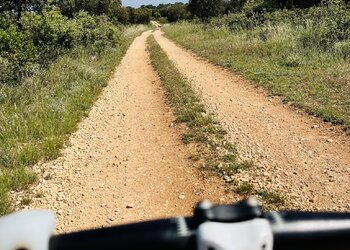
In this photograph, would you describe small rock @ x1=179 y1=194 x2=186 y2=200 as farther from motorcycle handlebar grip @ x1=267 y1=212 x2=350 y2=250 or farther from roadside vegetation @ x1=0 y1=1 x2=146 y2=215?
motorcycle handlebar grip @ x1=267 y1=212 x2=350 y2=250

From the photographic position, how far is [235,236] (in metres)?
1.04

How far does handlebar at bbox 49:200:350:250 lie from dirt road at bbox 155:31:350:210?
12.4ft

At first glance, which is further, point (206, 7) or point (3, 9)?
point (206, 7)

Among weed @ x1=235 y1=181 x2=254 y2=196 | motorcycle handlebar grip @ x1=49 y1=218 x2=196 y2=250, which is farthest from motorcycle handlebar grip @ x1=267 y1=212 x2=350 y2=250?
weed @ x1=235 y1=181 x2=254 y2=196

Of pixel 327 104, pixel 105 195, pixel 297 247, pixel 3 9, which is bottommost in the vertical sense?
pixel 105 195

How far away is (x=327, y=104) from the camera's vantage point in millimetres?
8359

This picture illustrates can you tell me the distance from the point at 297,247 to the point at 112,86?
40.0ft

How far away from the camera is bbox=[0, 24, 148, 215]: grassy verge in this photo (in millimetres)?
6206

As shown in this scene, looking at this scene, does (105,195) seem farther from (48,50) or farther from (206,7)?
(206,7)

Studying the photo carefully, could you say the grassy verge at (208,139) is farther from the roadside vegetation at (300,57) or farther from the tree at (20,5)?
the tree at (20,5)

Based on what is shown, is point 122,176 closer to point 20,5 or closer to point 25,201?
point 25,201

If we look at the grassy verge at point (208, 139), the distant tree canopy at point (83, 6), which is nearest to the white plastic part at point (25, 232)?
the grassy verge at point (208, 139)

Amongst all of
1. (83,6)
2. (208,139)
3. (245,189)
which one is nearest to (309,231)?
(245,189)

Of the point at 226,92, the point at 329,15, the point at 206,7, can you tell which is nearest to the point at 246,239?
the point at 226,92
